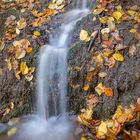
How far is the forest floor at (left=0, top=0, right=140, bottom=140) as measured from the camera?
3918 millimetres

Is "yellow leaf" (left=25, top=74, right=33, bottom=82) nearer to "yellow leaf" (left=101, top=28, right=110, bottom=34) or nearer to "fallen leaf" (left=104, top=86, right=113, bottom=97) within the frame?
"fallen leaf" (left=104, top=86, right=113, bottom=97)

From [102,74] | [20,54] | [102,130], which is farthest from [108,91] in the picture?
[20,54]

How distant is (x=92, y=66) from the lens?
412 centimetres

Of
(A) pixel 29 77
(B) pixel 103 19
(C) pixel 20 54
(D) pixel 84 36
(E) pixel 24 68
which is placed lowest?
(A) pixel 29 77

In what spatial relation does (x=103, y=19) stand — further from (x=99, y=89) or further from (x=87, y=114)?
(x=87, y=114)

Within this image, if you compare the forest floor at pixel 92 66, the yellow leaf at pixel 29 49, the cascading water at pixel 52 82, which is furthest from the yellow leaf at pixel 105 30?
the yellow leaf at pixel 29 49

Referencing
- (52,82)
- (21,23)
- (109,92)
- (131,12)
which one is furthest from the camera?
(21,23)

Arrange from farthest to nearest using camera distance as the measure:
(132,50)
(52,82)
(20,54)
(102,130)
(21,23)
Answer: (21,23)
(20,54)
(52,82)
(132,50)
(102,130)

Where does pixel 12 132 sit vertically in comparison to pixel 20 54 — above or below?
below

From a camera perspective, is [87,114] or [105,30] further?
[105,30]

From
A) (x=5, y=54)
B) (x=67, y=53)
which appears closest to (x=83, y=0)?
(x=67, y=53)

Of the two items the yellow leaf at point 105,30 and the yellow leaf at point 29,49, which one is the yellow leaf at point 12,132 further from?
the yellow leaf at point 105,30

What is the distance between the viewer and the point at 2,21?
504 centimetres

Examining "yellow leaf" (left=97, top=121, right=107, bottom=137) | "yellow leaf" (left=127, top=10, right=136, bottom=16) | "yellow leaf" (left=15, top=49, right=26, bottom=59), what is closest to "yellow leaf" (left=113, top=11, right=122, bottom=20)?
"yellow leaf" (left=127, top=10, right=136, bottom=16)
